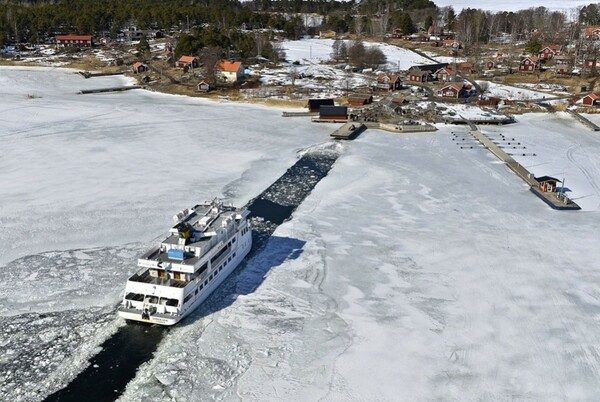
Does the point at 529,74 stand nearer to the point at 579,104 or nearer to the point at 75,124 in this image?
the point at 579,104

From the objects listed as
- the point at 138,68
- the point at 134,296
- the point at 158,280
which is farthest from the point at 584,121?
the point at 138,68

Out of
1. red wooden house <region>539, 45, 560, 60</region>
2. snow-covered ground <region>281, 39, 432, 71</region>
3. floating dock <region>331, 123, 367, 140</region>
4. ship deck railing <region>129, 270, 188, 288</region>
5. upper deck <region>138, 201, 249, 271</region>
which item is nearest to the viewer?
ship deck railing <region>129, 270, 188, 288</region>

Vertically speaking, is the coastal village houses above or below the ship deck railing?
above

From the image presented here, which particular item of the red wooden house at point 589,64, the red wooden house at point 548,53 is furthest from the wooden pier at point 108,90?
the red wooden house at point 548,53

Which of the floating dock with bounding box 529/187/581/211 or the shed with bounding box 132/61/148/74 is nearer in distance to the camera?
the floating dock with bounding box 529/187/581/211

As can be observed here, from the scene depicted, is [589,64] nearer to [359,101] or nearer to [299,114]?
[359,101]

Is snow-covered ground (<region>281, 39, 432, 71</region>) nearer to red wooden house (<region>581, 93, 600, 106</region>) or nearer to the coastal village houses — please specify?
the coastal village houses

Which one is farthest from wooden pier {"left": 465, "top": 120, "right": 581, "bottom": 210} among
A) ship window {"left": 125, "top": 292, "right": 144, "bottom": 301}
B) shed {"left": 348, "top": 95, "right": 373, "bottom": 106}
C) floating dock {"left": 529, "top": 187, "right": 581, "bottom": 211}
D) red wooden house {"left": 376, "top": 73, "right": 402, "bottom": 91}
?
ship window {"left": 125, "top": 292, "right": 144, "bottom": 301}
